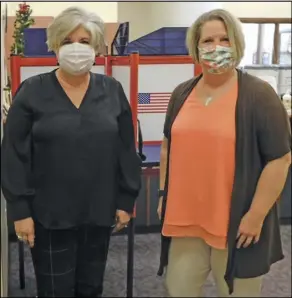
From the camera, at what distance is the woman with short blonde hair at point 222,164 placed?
83 cm

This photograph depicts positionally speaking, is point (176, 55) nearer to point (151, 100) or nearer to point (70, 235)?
point (151, 100)

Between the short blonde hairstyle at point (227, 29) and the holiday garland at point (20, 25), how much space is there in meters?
0.31

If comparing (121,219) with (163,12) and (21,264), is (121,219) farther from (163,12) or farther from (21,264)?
(163,12)

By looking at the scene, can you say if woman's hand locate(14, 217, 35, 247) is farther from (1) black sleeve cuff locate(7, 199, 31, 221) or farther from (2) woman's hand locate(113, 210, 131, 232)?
(2) woman's hand locate(113, 210, 131, 232)

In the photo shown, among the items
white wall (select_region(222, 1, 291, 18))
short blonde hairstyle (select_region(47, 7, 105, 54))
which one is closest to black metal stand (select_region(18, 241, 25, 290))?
short blonde hairstyle (select_region(47, 7, 105, 54))

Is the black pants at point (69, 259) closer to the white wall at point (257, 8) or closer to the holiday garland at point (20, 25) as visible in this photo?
the holiday garland at point (20, 25)

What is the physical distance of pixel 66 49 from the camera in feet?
2.66

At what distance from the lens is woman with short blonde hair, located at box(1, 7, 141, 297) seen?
812 millimetres

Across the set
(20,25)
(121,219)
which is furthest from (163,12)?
(121,219)

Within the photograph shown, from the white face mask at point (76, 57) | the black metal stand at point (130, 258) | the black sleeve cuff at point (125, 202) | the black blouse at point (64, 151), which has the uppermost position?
the white face mask at point (76, 57)

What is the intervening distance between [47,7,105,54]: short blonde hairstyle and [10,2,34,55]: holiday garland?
79mm

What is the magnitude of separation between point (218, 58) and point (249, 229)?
0.32 m

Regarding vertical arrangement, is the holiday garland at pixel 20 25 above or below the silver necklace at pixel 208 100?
above

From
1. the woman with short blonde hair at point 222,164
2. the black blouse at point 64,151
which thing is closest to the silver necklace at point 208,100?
the woman with short blonde hair at point 222,164
